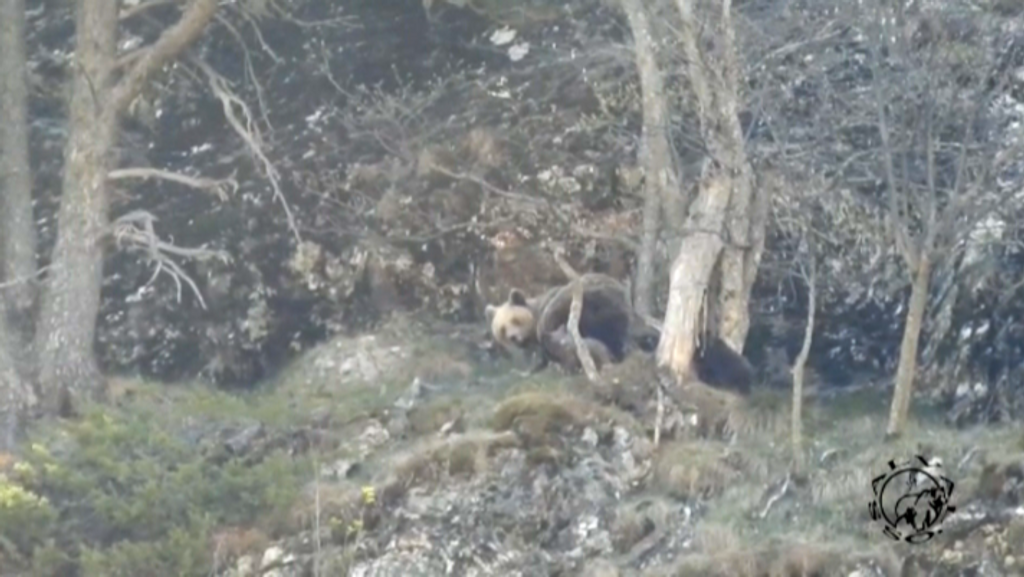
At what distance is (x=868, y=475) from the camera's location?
1342 centimetres

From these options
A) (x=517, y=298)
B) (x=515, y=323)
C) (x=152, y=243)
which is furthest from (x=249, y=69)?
(x=515, y=323)

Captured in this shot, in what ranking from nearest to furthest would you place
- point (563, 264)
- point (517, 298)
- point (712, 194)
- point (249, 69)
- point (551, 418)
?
point (551, 418), point (712, 194), point (563, 264), point (517, 298), point (249, 69)

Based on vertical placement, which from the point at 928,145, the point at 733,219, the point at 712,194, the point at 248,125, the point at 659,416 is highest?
the point at 928,145

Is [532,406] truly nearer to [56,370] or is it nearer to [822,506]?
[822,506]

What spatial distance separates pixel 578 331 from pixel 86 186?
4783 mm

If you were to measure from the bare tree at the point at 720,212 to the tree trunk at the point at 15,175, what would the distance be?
600cm

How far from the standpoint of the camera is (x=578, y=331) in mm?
16734

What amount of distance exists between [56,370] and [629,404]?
530 cm

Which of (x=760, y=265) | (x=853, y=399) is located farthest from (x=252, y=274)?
(x=853, y=399)

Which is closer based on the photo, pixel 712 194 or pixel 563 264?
pixel 712 194

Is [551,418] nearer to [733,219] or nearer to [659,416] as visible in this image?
[659,416]

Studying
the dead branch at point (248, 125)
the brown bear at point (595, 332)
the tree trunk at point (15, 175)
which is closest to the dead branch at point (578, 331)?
the brown bear at point (595, 332)

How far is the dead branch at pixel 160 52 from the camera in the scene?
17844 millimetres

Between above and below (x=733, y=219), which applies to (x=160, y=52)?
above
